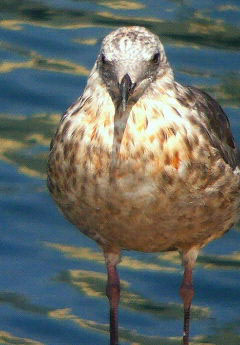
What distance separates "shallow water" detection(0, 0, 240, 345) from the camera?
11617mm

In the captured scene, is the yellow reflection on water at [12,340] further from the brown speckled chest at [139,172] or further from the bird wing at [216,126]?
the bird wing at [216,126]

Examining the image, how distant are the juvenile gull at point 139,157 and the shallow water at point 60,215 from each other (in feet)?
5.52

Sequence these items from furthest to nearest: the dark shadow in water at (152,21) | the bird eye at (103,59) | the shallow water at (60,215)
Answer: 1. the dark shadow in water at (152,21)
2. the shallow water at (60,215)
3. the bird eye at (103,59)

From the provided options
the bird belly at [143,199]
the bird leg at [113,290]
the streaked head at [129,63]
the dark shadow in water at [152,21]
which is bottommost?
the bird leg at [113,290]

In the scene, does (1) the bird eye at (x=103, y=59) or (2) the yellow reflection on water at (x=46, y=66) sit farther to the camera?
(2) the yellow reflection on water at (x=46, y=66)

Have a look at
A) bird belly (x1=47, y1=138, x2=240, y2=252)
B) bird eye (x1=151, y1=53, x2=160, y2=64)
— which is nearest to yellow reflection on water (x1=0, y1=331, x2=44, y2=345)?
bird belly (x1=47, y1=138, x2=240, y2=252)

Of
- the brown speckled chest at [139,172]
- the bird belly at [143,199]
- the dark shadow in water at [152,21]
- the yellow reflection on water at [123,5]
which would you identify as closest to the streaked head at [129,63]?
the brown speckled chest at [139,172]

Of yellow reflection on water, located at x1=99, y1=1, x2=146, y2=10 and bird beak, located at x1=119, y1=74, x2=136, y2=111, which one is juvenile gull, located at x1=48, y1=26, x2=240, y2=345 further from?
yellow reflection on water, located at x1=99, y1=1, x2=146, y2=10

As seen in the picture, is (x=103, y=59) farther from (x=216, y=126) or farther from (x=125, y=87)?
(x=216, y=126)

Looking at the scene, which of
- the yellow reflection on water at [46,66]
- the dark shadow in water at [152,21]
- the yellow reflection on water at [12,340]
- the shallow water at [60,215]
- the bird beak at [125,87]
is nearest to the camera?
the bird beak at [125,87]

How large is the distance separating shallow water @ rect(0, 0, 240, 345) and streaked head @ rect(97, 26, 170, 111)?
266 centimetres

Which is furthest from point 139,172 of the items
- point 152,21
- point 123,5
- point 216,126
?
point 123,5

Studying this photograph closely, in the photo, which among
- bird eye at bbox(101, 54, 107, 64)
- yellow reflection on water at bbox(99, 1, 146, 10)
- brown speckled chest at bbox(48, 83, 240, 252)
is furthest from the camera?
yellow reflection on water at bbox(99, 1, 146, 10)

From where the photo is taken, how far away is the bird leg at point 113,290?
34.4 feet
